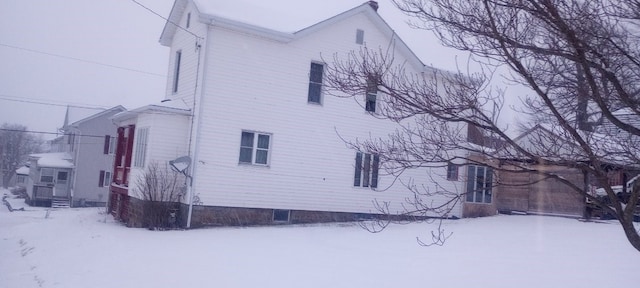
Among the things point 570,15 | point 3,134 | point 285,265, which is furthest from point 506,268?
point 3,134

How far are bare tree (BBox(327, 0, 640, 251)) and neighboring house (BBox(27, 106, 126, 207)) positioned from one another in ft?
135

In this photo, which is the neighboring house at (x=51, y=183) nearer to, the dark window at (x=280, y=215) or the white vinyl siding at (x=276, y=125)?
the white vinyl siding at (x=276, y=125)

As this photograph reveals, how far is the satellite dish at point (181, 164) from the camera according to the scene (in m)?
16.6

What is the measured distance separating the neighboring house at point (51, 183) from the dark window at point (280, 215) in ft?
106

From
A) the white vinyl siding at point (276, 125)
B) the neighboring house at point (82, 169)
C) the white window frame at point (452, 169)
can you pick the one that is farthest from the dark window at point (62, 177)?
the white window frame at point (452, 169)

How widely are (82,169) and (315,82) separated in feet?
105

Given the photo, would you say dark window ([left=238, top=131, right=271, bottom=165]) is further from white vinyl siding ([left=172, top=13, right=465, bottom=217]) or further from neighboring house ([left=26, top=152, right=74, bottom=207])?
neighboring house ([left=26, top=152, right=74, bottom=207])

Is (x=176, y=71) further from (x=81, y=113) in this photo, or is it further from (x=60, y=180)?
(x=81, y=113)

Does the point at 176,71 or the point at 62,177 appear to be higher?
the point at 176,71

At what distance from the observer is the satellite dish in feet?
54.3

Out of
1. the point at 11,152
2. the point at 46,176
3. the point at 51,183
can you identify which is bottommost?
the point at 51,183

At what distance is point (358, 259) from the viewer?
1164 centimetres

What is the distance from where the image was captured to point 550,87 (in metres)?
5.72

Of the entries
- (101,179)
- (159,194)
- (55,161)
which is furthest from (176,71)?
(55,161)
